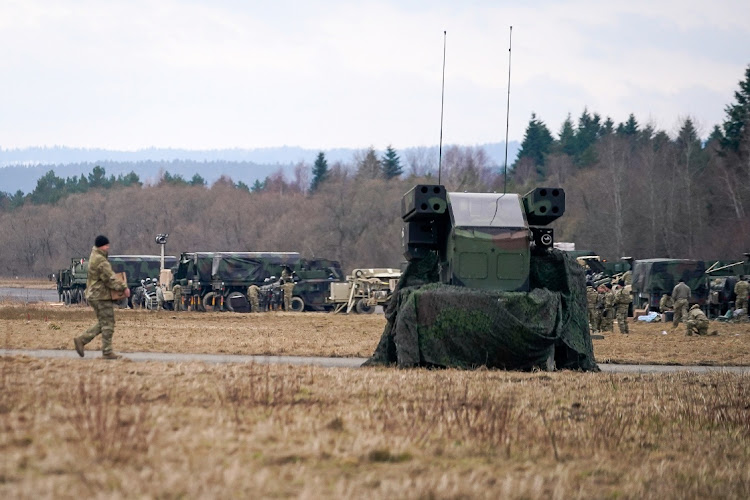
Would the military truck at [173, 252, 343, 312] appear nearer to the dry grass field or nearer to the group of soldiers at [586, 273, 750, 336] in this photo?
the group of soldiers at [586, 273, 750, 336]

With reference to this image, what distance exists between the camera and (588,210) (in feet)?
276

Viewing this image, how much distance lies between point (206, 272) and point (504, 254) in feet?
116

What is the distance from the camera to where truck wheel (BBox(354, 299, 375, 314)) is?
4612 centimetres

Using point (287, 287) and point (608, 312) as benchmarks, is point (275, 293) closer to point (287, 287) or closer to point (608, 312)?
point (287, 287)

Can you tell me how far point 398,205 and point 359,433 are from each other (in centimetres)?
8877

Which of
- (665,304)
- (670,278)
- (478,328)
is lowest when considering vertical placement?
(665,304)

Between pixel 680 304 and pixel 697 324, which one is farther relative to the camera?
pixel 680 304

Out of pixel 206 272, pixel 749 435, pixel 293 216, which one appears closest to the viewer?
pixel 749 435

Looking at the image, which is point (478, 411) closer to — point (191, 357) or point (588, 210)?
point (191, 357)

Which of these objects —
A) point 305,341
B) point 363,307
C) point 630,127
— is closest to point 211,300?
point 363,307

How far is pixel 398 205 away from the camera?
97625 millimetres

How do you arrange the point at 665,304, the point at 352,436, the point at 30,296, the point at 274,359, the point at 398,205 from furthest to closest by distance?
1. the point at 398,205
2. the point at 30,296
3. the point at 665,304
4. the point at 274,359
5. the point at 352,436

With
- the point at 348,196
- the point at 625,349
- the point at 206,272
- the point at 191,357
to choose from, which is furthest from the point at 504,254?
the point at 348,196

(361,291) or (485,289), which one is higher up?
(485,289)
